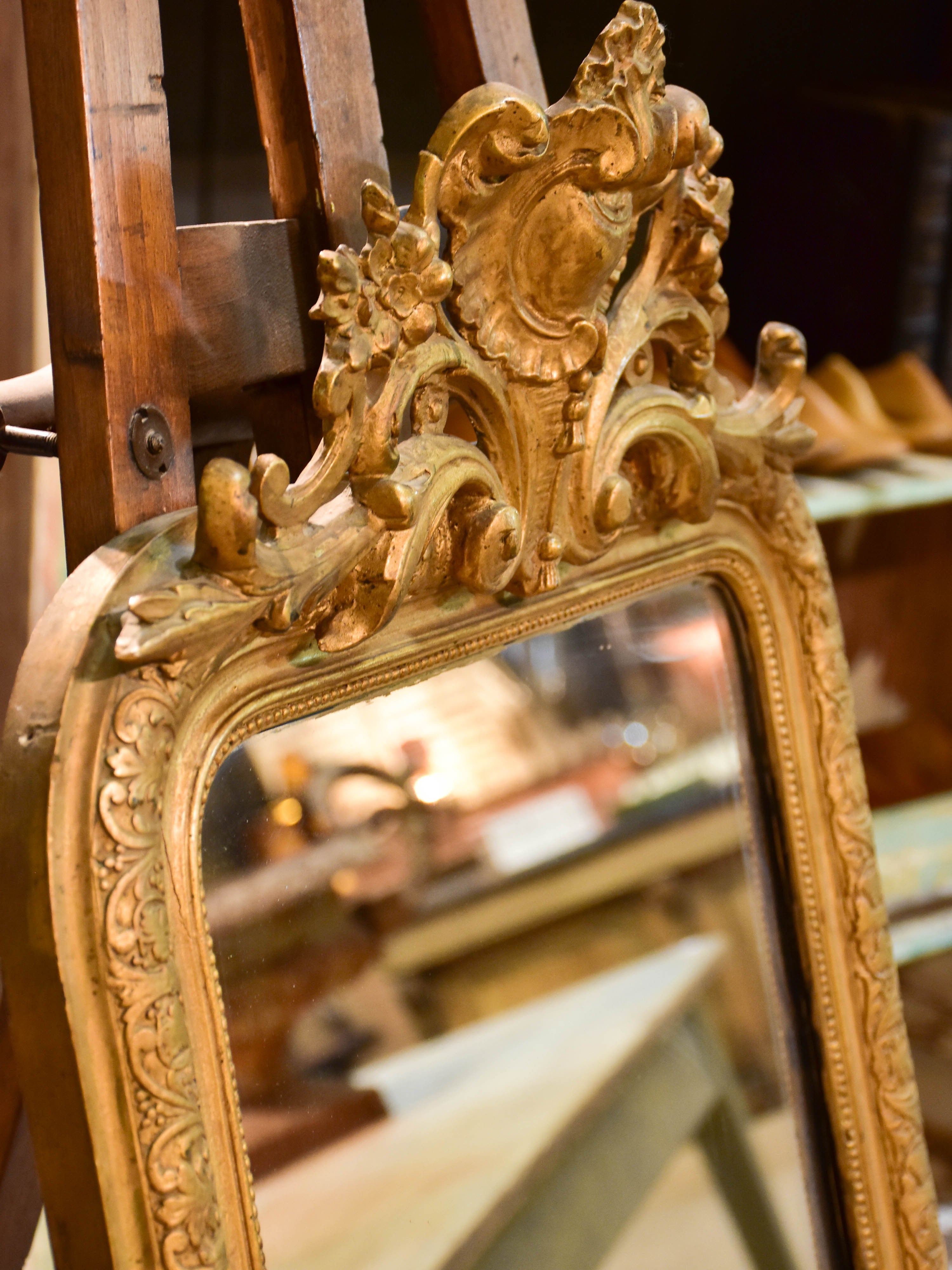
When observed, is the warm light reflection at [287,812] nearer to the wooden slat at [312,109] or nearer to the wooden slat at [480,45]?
the wooden slat at [312,109]

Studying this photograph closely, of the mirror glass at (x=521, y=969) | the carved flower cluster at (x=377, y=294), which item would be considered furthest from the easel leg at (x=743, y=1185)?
the carved flower cluster at (x=377, y=294)

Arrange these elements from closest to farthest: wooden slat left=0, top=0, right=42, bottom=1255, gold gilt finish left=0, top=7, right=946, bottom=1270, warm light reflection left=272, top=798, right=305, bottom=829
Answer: gold gilt finish left=0, top=7, right=946, bottom=1270 → warm light reflection left=272, top=798, right=305, bottom=829 → wooden slat left=0, top=0, right=42, bottom=1255

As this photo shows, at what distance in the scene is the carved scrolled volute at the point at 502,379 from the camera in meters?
0.45

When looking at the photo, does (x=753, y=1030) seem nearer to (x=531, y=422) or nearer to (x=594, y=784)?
(x=594, y=784)

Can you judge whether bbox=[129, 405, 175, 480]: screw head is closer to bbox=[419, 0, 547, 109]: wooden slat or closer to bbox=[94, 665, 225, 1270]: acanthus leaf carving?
bbox=[94, 665, 225, 1270]: acanthus leaf carving

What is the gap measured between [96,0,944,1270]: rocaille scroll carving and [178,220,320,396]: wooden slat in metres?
0.05

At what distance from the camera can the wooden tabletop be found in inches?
20.4

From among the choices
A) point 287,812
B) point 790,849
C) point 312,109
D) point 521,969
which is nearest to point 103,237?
point 312,109

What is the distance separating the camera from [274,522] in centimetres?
44

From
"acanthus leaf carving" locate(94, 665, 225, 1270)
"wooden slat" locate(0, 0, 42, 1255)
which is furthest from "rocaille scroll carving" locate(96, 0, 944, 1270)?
"wooden slat" locate(0, 0, 42, 1255)

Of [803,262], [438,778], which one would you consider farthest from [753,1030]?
[803,262]

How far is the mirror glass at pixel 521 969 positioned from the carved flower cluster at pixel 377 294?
0.16 metres

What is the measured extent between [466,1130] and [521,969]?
9 cm

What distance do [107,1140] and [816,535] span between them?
56 cm
